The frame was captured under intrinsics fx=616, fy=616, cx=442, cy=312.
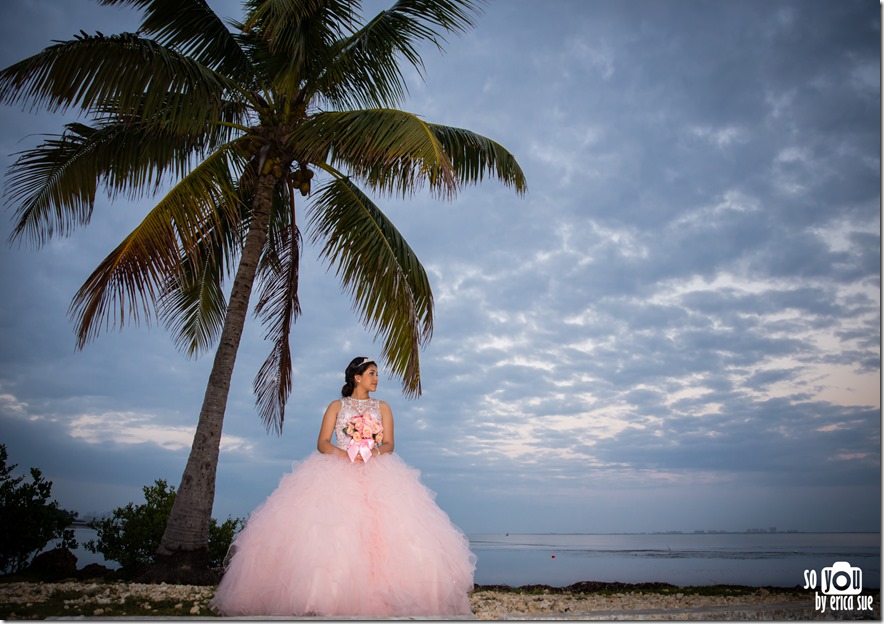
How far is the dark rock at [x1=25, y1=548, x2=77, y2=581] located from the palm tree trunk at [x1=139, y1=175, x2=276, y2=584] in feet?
6.45

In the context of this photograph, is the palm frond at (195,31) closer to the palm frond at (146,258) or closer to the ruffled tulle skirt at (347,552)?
the palm frond at (146,258)

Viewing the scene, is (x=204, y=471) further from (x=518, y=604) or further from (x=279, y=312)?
(x=518, y=604)

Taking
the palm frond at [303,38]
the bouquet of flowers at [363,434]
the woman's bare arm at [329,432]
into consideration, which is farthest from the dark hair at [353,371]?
the palm frond at [303,38]

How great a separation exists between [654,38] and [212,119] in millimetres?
5786

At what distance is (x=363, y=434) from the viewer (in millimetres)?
5035

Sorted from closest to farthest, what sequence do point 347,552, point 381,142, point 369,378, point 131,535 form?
point 347,552, point 369,378, point 381,142, point 131,535

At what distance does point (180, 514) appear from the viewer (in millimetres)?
6652

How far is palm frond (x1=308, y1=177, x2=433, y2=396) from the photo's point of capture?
24.7 ft

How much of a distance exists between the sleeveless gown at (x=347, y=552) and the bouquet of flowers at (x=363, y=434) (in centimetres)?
10

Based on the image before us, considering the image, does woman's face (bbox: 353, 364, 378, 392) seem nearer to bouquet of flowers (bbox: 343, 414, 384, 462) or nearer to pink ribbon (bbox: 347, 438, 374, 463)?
bouquet of flowers (bbox: 343, 414, 384, 462)

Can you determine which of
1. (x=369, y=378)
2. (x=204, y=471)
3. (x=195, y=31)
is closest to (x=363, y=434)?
(x=369, y=378)

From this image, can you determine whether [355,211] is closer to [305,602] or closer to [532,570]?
[305,602]

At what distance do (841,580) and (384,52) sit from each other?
7.64m

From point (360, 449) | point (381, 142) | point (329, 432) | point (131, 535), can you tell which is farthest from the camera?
point (131, 535)
